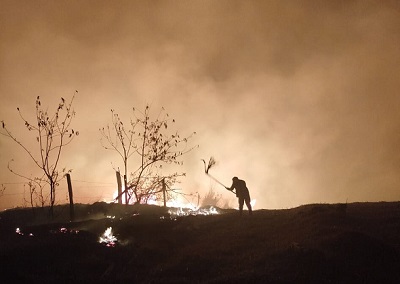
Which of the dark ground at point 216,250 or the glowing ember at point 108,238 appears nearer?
the dark ground at point 216,250

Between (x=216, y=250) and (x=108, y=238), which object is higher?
(x=108, y=238)

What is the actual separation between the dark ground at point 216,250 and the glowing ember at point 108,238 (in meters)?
0.29

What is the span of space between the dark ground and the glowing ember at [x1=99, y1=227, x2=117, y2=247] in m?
0.29

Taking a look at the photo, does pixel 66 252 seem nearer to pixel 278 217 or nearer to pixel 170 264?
pixel 170 264

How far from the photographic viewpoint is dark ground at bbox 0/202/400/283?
16.2 metres

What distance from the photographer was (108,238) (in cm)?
2205

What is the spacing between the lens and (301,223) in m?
22.9

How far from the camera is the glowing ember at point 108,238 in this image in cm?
2092

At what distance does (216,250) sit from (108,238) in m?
6.13

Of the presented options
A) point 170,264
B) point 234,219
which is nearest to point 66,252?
point 170,264

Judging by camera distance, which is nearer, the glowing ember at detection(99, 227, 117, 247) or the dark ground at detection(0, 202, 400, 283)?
the dark ground at detection(0, 202, 400, 283)

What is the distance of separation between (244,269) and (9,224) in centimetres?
1645

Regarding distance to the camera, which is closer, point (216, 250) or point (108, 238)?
point (216, 250)

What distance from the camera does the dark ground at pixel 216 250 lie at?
1620 centimetres
